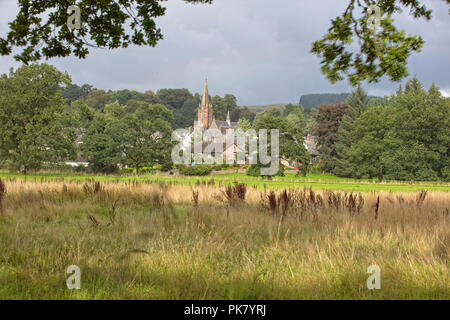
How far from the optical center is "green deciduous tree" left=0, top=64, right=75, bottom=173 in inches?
1501

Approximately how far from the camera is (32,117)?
39.1m

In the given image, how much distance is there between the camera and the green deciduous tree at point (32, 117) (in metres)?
38.1

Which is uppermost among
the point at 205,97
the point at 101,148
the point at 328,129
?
the point at 205,97

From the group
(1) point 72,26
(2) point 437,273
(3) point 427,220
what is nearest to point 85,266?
(2) point 437,273

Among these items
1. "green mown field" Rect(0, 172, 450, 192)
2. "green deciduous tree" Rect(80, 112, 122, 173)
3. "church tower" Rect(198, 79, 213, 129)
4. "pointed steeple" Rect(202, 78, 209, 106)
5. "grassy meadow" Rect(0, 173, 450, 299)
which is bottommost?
"green mown field" Rect(0, 172, 450, 192)

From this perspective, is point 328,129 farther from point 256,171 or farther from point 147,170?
point 147,170

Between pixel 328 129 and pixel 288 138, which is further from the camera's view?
pixel 328 129

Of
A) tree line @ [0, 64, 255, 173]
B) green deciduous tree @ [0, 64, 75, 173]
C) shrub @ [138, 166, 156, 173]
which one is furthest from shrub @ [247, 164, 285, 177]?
green deciduous tree @ [0, 64, 75, 173]

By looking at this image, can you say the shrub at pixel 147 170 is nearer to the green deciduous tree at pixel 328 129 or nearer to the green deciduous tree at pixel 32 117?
the green deciduous tree at pixel 32 117

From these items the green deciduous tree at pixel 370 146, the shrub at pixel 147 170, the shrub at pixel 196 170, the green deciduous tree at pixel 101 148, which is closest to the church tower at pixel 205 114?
the shrub at pixel 196 170

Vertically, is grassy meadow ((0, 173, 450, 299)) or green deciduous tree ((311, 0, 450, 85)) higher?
green deciduous tree ((311, 0, 450, 85))

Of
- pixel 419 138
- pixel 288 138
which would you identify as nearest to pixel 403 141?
pixel 419 138

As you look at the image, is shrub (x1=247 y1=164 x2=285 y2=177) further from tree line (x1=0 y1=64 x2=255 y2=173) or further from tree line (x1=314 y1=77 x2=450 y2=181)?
tree line (x1=314 y1=77 x2=450 y2=181)
